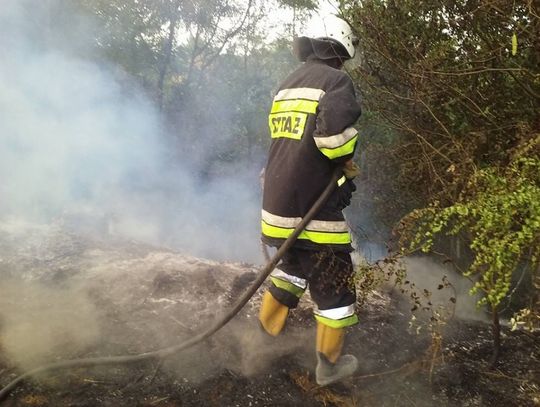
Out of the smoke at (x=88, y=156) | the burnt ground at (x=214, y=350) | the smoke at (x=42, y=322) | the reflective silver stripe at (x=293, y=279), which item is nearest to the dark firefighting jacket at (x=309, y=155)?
the reflective silver stripe at (x=293, y=279)

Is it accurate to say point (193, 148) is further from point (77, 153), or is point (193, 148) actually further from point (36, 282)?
point (36, 282)

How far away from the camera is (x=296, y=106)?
275 centimetres

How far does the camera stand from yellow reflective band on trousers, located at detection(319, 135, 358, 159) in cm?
251

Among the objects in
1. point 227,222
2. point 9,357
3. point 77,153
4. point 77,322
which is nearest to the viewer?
point 9,357

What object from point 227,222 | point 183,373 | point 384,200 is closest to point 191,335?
point 183,373

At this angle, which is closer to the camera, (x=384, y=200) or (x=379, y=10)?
(x=379, y=10)

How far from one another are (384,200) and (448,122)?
1.85 meters

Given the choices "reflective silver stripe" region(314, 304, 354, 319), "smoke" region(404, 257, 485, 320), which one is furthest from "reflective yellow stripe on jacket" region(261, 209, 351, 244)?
"smoke" region(404, 257, 485, 320)

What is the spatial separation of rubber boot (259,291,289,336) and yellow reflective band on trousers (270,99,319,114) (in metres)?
1.37

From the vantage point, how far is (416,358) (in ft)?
10.6

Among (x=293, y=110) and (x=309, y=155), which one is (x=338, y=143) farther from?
(x=293, y=110)

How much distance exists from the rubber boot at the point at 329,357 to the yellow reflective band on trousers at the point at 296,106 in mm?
1468

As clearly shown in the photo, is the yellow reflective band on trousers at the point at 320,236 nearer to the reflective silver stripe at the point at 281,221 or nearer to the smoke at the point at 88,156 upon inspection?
the reflective silver stripe at the point at 281,221

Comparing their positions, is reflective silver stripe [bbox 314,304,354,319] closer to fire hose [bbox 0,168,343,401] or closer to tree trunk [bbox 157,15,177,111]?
fire hose [bbox 0,168,343,401]
